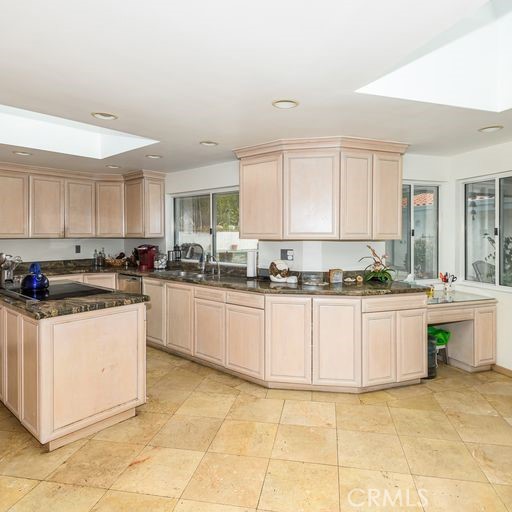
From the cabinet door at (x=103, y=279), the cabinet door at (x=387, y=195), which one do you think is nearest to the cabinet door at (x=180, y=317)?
the cabinet door at (x=103, y=279)

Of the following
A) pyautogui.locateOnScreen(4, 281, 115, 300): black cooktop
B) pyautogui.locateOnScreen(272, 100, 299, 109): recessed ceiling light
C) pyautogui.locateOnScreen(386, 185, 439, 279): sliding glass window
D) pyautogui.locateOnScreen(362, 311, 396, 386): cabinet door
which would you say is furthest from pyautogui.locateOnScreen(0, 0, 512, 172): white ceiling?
pyautogui.locateOnScreen(362, 311, 396, 386): cabinet door

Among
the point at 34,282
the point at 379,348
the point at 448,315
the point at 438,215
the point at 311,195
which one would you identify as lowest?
the point at 379,348

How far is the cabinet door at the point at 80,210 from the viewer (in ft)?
17.0

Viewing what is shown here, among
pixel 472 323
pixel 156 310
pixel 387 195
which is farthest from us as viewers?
pixel 156 310

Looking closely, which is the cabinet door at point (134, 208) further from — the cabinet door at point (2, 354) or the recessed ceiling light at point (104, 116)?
the cabinet door at point (2, 354)

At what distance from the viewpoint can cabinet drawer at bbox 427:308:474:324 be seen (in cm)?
368

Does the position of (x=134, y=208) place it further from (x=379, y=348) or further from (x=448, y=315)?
(x=448, y=315)

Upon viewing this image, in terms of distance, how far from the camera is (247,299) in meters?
3.54

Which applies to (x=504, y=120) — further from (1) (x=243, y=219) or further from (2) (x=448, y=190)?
(1) (x=243, y=219)

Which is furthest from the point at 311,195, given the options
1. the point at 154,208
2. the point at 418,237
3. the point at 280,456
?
the point at 154,208

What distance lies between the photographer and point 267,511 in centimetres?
189

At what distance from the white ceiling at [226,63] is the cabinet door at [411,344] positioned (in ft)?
5.32

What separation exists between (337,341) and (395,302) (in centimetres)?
62

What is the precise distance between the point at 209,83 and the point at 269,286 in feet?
6.17
